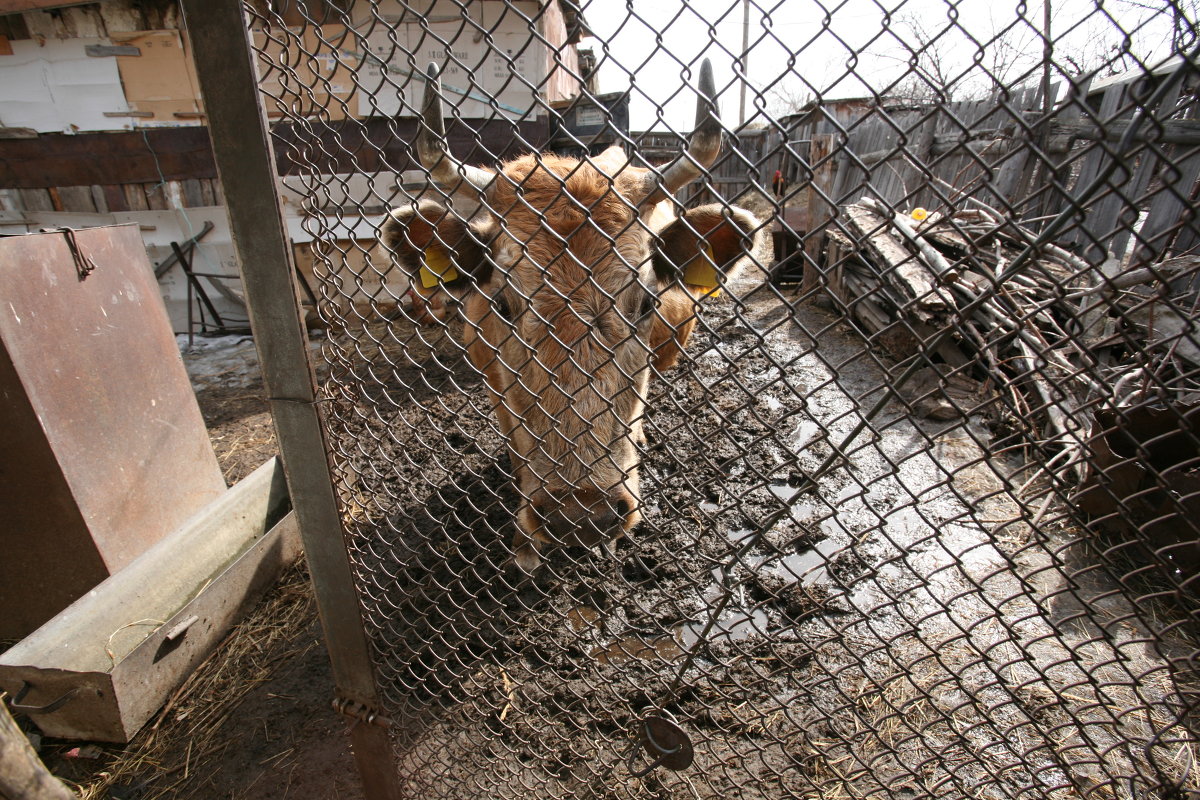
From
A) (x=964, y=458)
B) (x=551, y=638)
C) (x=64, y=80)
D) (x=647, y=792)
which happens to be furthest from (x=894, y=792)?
(x=64, y=80)

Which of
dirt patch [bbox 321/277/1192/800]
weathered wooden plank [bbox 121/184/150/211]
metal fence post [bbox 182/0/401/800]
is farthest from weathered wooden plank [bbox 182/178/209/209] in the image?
metal fence post [bbox 182/0/401/800]

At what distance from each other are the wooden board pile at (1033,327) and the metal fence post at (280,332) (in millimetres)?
1630

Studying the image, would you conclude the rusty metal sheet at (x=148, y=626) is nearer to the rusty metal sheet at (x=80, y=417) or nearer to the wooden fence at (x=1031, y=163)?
the rusty metal sheet at (x=80, y=417)

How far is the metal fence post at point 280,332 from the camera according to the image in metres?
1.63

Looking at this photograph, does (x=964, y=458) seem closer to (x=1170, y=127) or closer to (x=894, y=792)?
(x=1170, y=127)

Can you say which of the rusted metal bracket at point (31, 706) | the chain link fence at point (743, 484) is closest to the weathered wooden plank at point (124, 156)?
the chain link fence at point (743, 484)

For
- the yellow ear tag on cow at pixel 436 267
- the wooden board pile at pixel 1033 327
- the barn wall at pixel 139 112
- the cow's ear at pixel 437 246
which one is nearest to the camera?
the wooden board pile at pixel 1033 327

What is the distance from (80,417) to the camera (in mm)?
3039

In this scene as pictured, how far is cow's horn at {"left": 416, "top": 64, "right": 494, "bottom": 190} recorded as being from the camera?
192cm

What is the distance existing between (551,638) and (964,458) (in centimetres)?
360

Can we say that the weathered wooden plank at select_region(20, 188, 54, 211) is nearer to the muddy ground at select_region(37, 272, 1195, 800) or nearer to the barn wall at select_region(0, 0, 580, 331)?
the barn wall at select_region(0, 0, 580, 331)

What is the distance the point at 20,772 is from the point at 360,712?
1193 mm

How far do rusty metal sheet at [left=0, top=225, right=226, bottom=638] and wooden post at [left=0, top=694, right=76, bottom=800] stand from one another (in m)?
2.33

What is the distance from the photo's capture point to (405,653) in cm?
294
